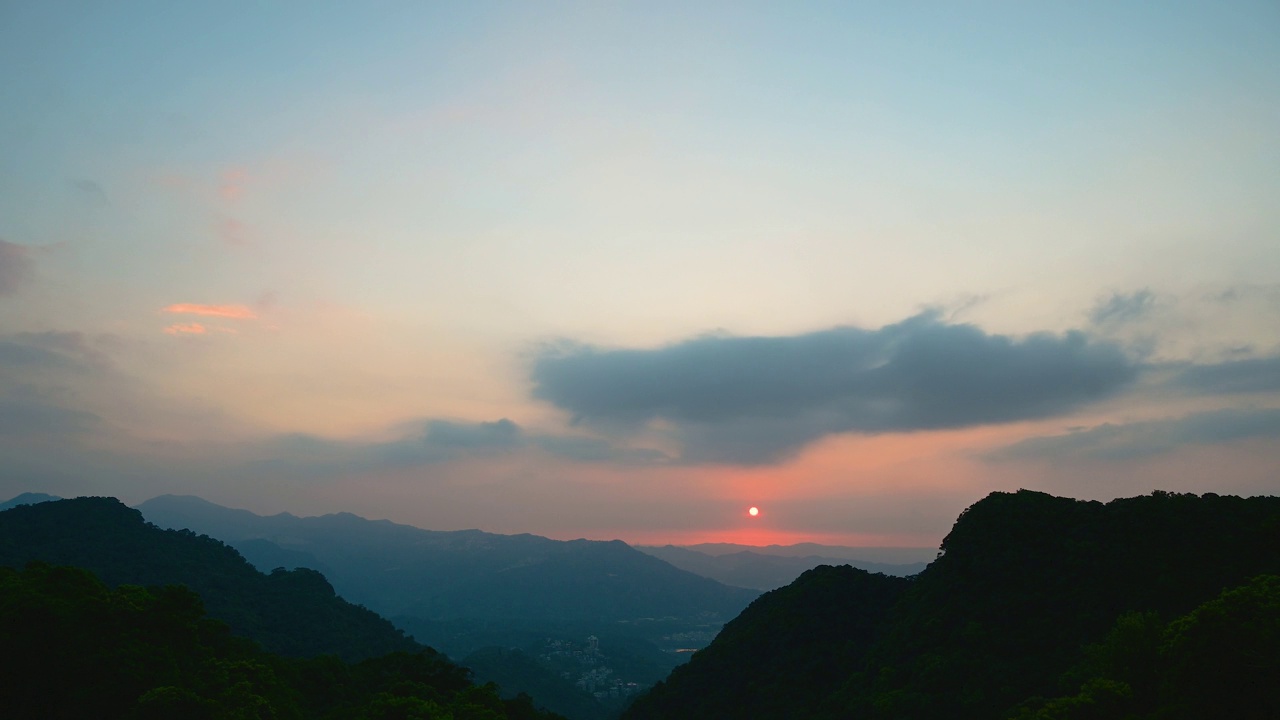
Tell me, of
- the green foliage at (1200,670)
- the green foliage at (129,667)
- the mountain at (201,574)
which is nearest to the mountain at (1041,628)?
the green foliage at (1200,670)

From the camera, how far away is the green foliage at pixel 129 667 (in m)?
43.2

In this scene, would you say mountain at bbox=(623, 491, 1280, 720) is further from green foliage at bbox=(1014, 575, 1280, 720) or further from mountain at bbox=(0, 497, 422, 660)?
mountain at bbox=(0, 497, 422, 660)

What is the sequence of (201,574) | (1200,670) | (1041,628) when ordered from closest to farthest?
(1200,670), (1041,628), (201,574)

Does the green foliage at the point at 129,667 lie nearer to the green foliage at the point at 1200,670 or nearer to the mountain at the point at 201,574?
the green foliage at the point at 1200,670

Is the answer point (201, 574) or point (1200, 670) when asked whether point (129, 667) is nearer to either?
point (1200, 670)

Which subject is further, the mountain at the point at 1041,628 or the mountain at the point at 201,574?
the mountain at the point at 201,574

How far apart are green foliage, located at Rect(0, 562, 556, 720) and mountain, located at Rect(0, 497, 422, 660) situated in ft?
251

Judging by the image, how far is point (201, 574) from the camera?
146875 mm

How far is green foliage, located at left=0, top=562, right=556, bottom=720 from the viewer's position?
4316 centimetres

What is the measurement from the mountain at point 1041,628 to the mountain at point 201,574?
7270 cm

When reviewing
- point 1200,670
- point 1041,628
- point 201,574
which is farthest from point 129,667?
point 201,574

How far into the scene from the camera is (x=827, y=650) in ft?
300

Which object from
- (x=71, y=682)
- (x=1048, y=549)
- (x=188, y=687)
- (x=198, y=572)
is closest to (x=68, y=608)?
(x=71, y=682)

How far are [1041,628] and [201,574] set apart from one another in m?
148
